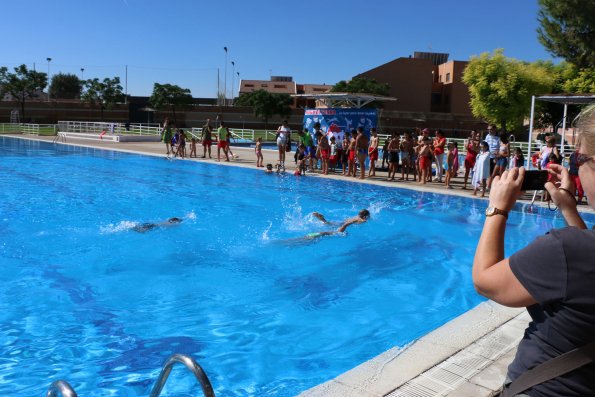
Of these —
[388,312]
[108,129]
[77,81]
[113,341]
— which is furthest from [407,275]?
[77,81]

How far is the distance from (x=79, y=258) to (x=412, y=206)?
8.13m

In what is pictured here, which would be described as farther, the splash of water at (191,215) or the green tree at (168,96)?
the green tree at (168,96)

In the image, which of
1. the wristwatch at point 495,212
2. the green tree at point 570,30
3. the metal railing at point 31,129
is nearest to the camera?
A: the wristwatch at point 495,212

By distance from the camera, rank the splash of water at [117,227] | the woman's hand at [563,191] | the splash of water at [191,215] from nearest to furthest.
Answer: the woman's hand at [563,191]
the splash of water at [117,227]
the splash of water at [191,215]

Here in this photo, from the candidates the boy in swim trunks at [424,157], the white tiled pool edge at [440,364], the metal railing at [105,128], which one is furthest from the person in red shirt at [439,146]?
the metal railing at [105,128]

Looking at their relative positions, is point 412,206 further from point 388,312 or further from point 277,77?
point 277,77

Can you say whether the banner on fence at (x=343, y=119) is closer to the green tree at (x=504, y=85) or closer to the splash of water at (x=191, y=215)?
the splash of water at (x=191, y=215)

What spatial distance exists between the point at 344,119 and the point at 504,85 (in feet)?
84.0

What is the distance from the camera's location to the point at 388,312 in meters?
6.46

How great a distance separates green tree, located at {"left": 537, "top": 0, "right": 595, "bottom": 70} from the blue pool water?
2304 centimetres

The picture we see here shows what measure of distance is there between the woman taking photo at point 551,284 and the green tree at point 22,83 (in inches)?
2724

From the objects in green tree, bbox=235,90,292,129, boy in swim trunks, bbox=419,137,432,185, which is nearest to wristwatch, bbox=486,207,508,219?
boy in swim trunks, bbox=419,137,432,185

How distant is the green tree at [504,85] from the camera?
38.8 m

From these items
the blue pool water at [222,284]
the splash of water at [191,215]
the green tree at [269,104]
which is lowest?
the blue pool water at [222,284]
